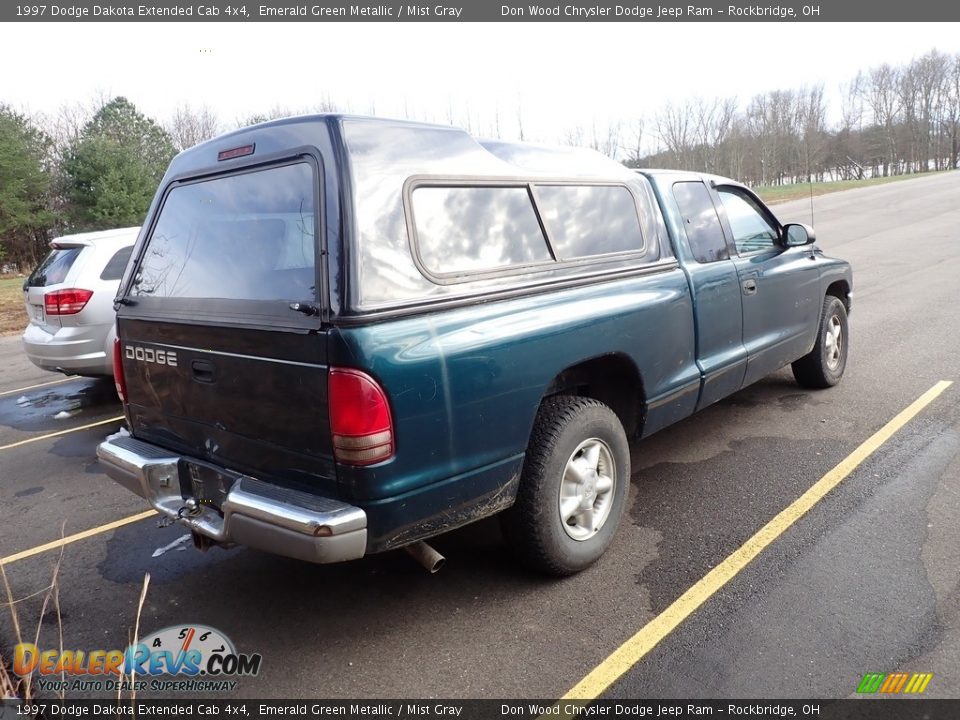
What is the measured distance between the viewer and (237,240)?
9.71 ft

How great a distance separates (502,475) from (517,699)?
0.85 meters

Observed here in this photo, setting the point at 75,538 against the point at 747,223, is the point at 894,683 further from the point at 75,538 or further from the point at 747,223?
the point at 75,538

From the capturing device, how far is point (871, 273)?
12.0 metres

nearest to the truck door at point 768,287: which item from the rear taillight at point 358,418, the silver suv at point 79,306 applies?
the rear taillight at point 358,418

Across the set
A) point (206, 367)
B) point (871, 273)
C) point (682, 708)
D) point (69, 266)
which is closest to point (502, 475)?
point (682, 708)

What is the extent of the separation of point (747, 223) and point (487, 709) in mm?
3829

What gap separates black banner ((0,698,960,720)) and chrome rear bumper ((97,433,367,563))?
575mm

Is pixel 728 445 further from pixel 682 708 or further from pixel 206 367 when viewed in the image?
pixel 206 367

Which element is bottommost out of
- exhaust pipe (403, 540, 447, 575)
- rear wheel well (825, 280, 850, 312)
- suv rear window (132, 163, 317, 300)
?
exhaust pipe (403, 540, 447, 575)

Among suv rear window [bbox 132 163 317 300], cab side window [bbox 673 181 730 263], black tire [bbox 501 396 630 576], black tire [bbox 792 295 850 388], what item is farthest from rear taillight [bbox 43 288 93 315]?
black tire [bbox 792 295 850 388]

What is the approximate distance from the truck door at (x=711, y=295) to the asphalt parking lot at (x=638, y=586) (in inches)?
24.9

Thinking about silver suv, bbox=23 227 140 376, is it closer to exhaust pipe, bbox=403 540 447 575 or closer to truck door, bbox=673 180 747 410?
exhaust pipe, bbox=403 540 447 575

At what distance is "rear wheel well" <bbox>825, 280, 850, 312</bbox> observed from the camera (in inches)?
231

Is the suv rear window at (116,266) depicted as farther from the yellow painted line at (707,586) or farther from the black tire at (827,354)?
the black tire at (827,354)
